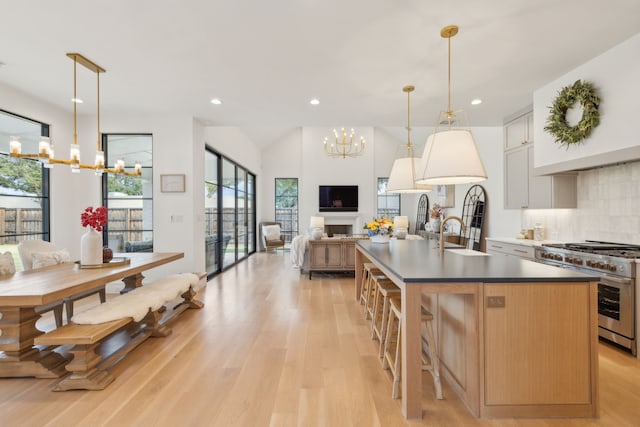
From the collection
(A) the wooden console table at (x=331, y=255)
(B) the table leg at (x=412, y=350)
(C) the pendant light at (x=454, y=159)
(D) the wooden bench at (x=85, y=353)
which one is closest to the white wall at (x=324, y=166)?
(A) the wooden console table at (x=331, y=255)

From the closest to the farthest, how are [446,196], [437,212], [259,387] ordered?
[259,387] < [437,212] < [446,196]

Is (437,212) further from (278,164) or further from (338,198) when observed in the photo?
(278,164)

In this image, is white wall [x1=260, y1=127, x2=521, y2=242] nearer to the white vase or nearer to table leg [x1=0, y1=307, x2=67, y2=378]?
the white vase

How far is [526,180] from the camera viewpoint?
413 cm

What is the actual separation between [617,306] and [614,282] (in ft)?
0.66

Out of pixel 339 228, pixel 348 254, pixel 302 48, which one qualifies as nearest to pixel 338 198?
pixel 339 228

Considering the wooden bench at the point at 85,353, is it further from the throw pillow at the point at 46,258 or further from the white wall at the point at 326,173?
the white wall at the point at 326,173

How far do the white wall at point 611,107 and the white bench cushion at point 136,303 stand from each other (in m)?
4.28

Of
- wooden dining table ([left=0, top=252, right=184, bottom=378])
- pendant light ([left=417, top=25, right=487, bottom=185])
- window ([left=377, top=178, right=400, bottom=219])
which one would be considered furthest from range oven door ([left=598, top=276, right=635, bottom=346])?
window ([left=377, top=178, right=400, bottom=219])

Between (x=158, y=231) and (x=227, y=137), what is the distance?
8.99 feet

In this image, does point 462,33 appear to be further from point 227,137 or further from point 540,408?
point 227,137

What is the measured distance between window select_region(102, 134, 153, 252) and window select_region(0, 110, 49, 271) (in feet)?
2.49

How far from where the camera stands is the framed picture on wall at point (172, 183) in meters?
4.66

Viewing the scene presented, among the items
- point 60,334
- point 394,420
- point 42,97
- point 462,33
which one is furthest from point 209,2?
point 42,97
